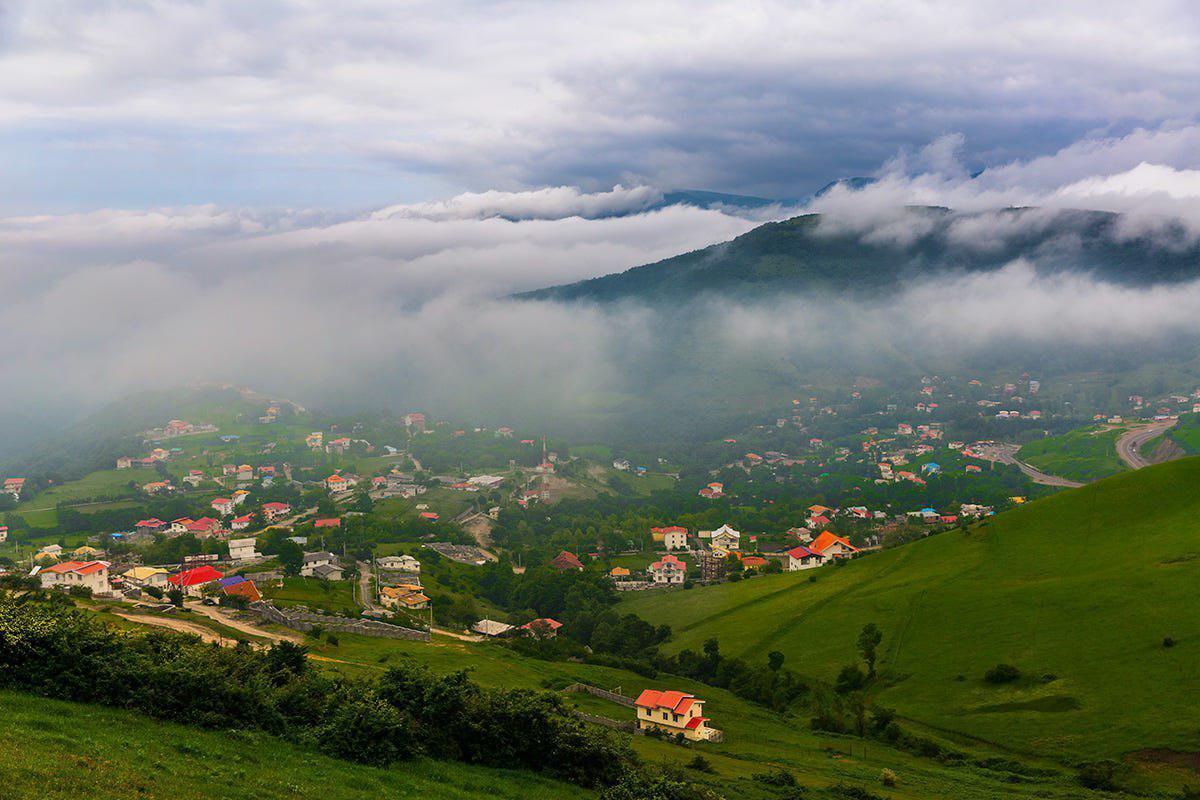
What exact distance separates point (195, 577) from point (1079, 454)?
14522 cm

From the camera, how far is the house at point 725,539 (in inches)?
4281

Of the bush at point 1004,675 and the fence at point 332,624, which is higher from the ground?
the fence at point 332,624

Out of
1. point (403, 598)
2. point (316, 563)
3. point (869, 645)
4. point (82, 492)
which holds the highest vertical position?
point (82, 492)

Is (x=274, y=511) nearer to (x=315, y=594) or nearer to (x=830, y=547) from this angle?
(x=315, y=594)

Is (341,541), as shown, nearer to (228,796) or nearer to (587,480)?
(587,480)

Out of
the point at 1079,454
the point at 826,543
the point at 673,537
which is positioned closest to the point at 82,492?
the point at 673,537

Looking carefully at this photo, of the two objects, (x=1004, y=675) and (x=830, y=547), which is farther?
(x=830, y=547)

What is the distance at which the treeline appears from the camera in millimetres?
21516

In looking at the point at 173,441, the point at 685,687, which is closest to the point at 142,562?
the point at 685,687

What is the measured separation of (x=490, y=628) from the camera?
68.1 metres

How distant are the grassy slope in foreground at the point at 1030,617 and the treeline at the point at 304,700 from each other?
998 inches

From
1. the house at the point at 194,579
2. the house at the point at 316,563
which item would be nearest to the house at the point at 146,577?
the house at the point at 194,579

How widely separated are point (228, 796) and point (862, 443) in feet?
626

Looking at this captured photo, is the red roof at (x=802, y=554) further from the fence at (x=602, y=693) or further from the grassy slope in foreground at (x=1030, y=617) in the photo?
the fence at (x=602, y=693)
